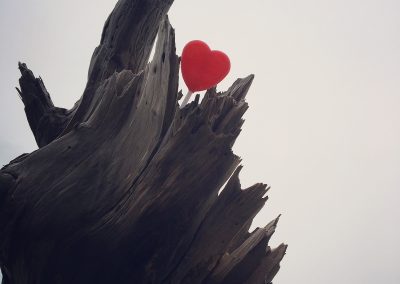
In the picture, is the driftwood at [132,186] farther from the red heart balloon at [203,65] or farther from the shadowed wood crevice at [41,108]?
the red heart balloon at [203,65]

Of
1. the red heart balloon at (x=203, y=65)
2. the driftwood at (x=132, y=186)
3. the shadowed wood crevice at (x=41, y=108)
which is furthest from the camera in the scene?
the shadowed wood crevice at (x=41, y=108)

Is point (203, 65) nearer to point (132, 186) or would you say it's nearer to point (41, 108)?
point (132, 186)

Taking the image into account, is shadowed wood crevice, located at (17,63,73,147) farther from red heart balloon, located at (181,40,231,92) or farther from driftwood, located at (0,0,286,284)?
red heart balloon, located at (181,40,231,92)

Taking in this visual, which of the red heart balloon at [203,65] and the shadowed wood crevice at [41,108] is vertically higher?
the red heart balloon at [203,65]

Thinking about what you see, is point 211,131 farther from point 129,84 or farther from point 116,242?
point 116,242

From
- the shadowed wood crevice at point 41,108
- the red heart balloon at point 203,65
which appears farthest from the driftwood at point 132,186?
the red heart balloon at point 203,65

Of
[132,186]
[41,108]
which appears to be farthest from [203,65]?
[41,108]

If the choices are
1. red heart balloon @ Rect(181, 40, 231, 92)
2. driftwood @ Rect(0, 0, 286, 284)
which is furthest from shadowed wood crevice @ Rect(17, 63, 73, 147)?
red heart balloon @ Rect(181, 40, 231, 92)
